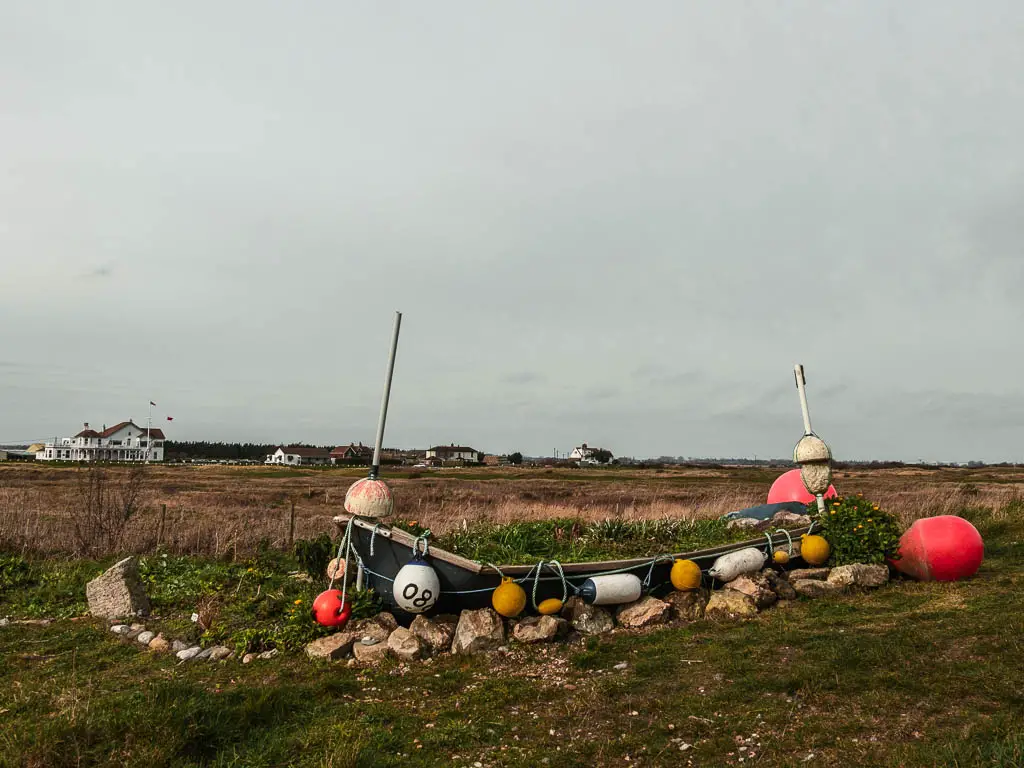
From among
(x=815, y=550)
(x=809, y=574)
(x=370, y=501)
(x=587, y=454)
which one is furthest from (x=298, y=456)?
(x=809, y=574)

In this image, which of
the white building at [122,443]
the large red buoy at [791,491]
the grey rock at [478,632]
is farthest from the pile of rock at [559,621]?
the white building at [122,443]

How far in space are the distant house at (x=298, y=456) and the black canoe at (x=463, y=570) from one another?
112 meters

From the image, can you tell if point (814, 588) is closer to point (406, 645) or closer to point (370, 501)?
point (406, 645)

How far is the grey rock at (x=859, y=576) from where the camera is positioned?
980 centimetres

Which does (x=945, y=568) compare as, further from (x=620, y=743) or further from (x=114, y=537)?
(x=114, y=537)

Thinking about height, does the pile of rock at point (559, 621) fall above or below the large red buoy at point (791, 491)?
below

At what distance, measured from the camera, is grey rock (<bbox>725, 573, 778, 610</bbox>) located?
9008mm

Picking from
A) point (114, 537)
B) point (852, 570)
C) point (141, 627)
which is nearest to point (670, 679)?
point (852, 570)

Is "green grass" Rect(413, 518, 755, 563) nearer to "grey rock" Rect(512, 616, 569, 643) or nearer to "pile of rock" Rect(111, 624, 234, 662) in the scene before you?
"grey rock" Rect(512, 616, 569, 643)

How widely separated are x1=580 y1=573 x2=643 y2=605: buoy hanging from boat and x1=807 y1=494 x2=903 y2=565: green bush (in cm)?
369

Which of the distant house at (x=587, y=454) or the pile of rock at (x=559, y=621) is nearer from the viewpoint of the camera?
the pile of rock at (x=559, y=621)

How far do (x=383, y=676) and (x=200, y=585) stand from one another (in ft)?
16.1

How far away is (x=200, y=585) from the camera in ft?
34.7

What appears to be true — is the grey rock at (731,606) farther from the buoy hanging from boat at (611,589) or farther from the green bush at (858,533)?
the green bush at (858,533)
